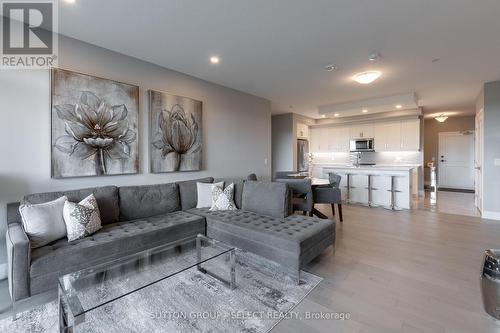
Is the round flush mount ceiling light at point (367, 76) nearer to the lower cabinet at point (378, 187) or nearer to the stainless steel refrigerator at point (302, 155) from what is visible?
the lower cabinet at point (378, 187)

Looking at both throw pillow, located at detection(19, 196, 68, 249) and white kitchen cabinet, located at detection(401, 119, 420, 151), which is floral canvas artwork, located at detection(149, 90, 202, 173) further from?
white kitchen cabinet, located at detection(401, 119, 420, 151)

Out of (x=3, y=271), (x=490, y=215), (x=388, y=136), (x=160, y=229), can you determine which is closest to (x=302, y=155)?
(x=388, y=136)

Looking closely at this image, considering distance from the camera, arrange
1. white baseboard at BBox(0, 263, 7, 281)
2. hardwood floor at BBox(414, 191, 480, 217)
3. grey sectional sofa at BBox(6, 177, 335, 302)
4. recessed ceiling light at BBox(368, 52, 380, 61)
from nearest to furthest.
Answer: grey sectional sofa at BBox(6, 177, 335, 302) → white baseboard at BBox(0, 263, 7, 281) → recessed ceiling light at BBox(368, 52, 380, 61) → hardwood floor at BBox(414, 191, 480, 217)

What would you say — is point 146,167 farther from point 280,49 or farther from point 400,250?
point 400,250

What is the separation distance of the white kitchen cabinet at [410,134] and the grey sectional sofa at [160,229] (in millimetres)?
5607

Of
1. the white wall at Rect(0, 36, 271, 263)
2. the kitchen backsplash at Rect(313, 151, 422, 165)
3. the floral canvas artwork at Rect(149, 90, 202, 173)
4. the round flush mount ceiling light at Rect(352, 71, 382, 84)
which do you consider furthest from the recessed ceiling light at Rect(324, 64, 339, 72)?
the kitchen backsplash at Rect(313, 151, 422, 165)

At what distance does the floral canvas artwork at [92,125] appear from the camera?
9.11 ft

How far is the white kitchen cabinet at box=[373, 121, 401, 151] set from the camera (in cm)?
718

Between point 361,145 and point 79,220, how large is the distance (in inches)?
298

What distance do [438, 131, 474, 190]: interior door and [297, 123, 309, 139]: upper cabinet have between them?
16.8ft

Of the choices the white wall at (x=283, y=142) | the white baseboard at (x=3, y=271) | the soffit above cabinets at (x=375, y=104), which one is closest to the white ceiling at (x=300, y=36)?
the soffit above cabinets at (x=375, y=104)

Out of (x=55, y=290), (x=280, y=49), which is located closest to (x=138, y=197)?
(x=55, y=290)

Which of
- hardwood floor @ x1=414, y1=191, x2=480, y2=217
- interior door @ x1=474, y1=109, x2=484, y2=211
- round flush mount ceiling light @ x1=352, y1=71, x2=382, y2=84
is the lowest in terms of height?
hardwood floor @ x1=414, y1=191, x2=480, y2=217

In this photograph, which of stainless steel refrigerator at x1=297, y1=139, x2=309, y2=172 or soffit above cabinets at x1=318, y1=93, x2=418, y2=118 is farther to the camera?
stainless steel refrigerator at x1=297, y1=139, x2=309, y2=172
